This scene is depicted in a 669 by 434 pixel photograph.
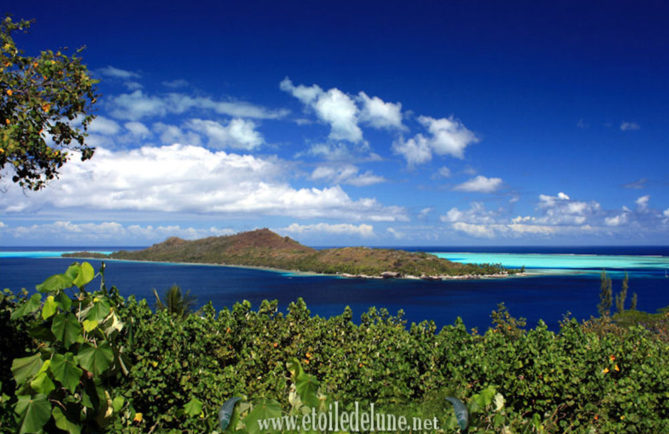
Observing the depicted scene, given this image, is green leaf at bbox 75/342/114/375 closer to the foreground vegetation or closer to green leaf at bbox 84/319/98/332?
the foreground vegetation

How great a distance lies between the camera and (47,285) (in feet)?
9.30

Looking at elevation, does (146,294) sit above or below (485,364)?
below

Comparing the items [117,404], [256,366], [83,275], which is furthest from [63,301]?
[256,366]

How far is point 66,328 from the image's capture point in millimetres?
2799

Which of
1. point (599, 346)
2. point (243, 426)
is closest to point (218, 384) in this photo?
point (243, 426)

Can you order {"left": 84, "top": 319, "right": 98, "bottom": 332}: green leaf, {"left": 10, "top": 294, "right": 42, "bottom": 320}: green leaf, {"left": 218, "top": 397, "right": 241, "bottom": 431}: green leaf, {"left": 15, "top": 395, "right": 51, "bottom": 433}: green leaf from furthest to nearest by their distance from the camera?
{"left": 10, "top": 294, "right": 42, "bottom": 320}: green leaf → {"left": 84, "top": 319, "right": 98, "bottom": 332}: green leaf → {"left": 15, "top": 395, "right": 51, "bottom": 433}: green leaf → {"left": 218, "top": 397, "right": 241, "bottom": 431}: green leaf

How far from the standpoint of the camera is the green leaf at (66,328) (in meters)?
2.77

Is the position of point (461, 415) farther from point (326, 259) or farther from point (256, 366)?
point (326, 259)

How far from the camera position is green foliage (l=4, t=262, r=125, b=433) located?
2.67 meters

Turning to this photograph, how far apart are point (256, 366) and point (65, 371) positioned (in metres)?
3.28

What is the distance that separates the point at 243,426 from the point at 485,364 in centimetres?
359

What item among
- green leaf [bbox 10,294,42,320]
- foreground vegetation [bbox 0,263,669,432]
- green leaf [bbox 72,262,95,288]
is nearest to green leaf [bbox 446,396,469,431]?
foreground vegetation [bbox 0,263,669,432]

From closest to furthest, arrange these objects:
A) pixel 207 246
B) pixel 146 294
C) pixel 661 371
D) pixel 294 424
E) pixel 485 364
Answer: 1. pixel 294 424
2. pixel 661 371
3. pixel 485 364
4. pixel 146 294
5. pixel 207 246

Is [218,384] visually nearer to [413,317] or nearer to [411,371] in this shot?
[411,371]
